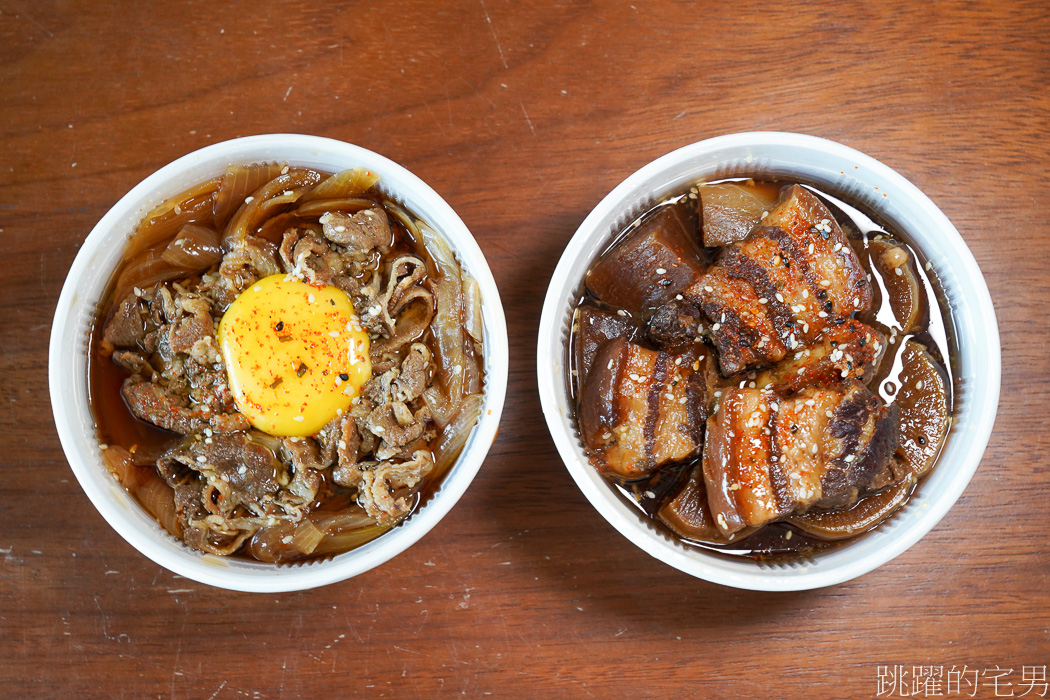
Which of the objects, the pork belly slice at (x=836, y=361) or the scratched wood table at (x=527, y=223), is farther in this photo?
the scratched wood table at (x=527, y=223)

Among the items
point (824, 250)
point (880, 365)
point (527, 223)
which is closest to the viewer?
point (824, 250)

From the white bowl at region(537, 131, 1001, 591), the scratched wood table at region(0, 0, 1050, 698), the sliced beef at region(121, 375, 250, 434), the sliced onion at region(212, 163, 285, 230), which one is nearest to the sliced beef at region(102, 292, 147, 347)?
the sliced beef at region(121, 375, 250, 434)

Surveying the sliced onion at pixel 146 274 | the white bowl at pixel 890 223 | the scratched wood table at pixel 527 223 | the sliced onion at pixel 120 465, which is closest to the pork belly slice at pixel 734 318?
the white bowl at pixel 890 223

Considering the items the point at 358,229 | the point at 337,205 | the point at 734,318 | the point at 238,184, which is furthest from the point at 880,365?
the point at 238,184

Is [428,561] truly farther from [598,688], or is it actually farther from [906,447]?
[906,447]

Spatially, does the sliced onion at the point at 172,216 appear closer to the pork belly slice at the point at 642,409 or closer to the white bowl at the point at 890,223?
the white bowl at the point at 890,223

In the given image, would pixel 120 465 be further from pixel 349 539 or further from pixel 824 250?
pixel 824 250

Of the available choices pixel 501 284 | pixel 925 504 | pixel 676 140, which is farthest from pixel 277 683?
pixel 676 140
